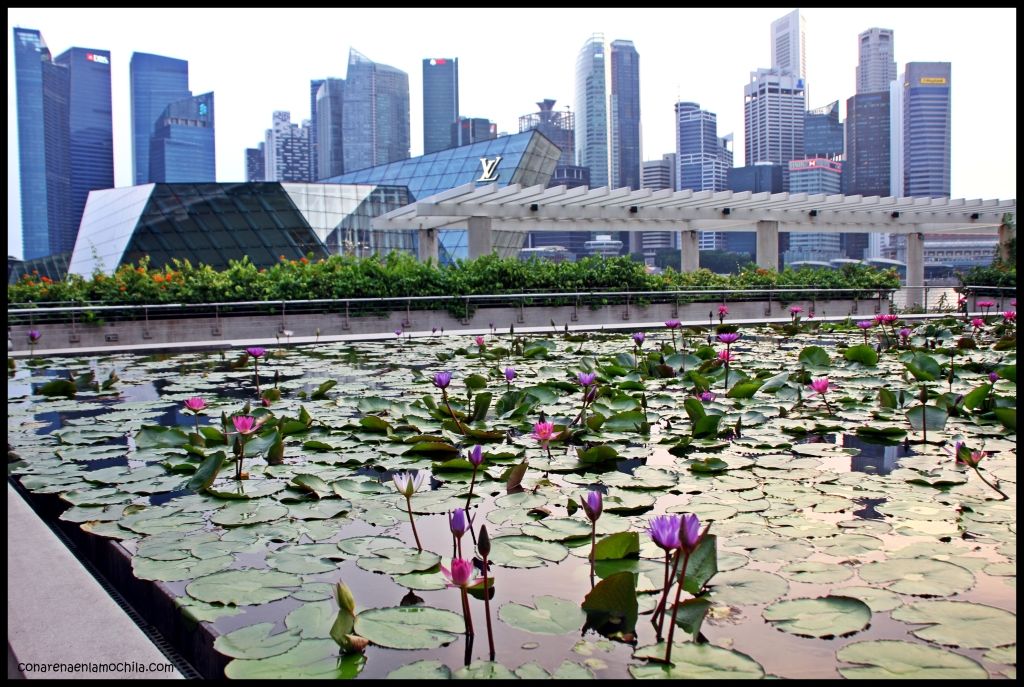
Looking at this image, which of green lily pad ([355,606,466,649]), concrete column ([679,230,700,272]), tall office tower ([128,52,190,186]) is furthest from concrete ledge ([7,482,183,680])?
tall office tower ([128,52,190,186])

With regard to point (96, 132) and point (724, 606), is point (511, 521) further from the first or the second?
point (96, 132)

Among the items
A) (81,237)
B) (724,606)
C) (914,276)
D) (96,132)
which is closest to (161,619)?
(724,606)

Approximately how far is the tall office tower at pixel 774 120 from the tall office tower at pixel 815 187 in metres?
5.27

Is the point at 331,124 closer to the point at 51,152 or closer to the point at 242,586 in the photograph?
the point at 51,152

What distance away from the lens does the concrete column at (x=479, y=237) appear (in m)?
19.9

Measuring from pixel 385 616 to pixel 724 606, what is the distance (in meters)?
0.81

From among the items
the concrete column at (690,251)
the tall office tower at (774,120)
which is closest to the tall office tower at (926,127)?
the concrete column at (690,251)

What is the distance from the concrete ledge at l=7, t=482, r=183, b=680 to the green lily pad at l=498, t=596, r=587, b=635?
0.72 m

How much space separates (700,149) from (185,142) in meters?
95.4

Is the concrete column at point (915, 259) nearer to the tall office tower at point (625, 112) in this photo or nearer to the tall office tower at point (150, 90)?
the tall office tower at point (625, 112)

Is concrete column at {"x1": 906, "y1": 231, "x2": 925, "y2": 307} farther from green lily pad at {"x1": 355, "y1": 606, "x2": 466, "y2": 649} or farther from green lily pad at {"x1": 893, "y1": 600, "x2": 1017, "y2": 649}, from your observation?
green lily pad at {"x1": 355, "y1": 606, "x2": 466, "y2": 649}

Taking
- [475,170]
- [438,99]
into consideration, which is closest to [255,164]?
[438,99]

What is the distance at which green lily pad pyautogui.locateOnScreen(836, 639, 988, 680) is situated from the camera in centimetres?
155

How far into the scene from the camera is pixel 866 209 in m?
23.7
